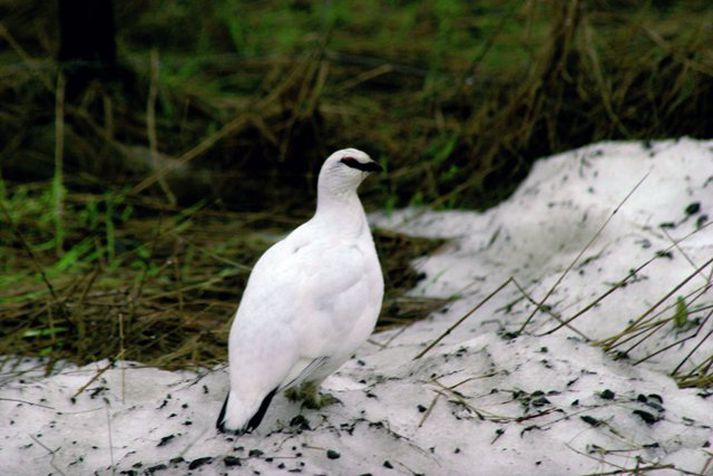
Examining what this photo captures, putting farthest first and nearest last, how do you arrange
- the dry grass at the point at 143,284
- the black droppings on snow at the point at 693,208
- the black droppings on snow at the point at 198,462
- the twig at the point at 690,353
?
1. the black droppings on snow at the point at 693,208
2. the dry grass at the point at 143,284
3. the twig at the point at 690,353
4. the black droppings on snow at the point at 198,462

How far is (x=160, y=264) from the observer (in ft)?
13.8

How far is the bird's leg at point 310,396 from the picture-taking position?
277cm

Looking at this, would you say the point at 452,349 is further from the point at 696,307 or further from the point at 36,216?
the point at 36,216

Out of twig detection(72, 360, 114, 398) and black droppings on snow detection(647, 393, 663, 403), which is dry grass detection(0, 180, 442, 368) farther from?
black droppings on snow detection(647, 393, 663, 403)

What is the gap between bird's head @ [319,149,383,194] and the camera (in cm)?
289

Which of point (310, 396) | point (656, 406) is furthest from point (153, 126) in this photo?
point (656, 406)

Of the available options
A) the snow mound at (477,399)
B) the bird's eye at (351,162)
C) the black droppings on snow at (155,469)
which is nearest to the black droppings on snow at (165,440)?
the snow mound at (477,399)

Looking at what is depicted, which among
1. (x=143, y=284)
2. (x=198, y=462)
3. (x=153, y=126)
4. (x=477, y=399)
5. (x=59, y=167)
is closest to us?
(x=198, y=462)

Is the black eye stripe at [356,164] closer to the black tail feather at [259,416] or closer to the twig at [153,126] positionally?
the black tail feather at [259,416]

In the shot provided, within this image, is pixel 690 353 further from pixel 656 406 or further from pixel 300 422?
pixel 300 422

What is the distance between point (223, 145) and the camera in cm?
505

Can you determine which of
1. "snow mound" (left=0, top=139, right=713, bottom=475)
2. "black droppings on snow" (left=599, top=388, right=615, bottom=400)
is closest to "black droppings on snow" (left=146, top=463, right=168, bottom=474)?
"snow mound" (left=0, top=139, right=713, bottom=475)

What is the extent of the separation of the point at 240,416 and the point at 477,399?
2.32ft

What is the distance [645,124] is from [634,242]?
1048 millimetres
